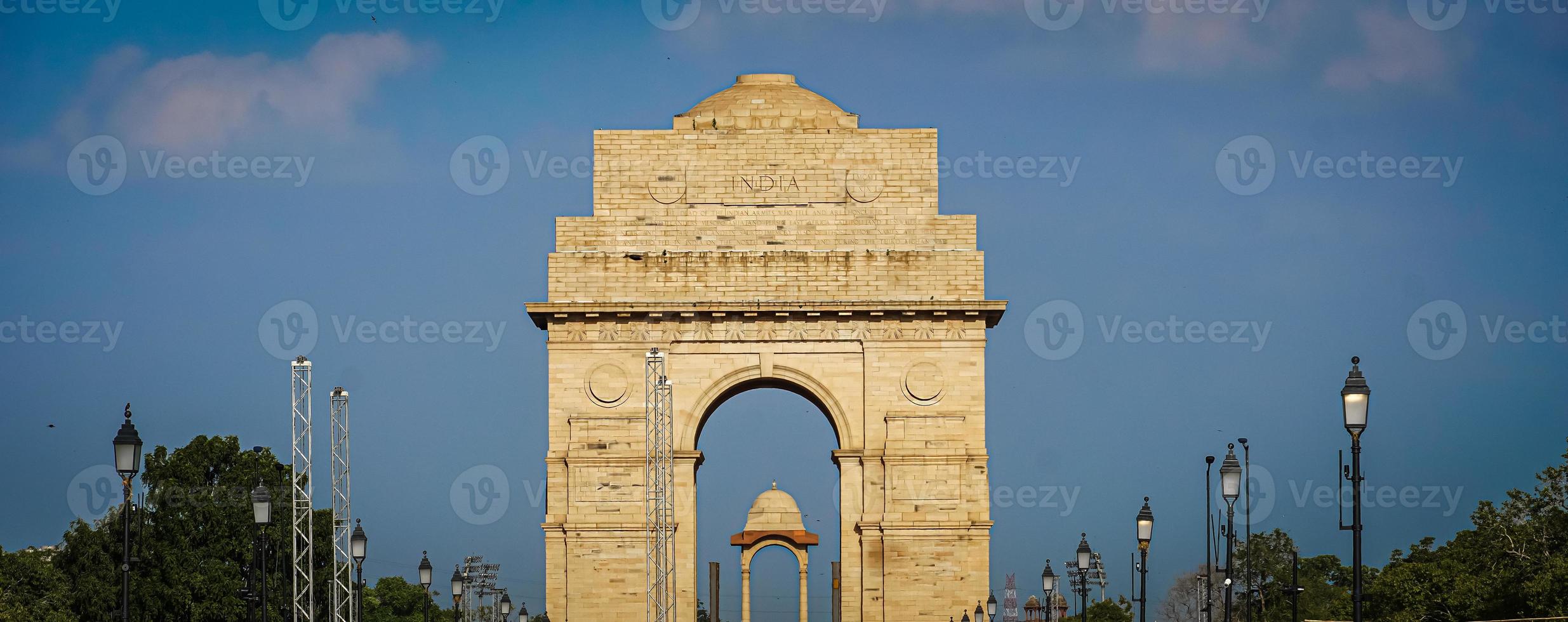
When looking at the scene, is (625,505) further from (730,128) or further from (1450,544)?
(1450,544)

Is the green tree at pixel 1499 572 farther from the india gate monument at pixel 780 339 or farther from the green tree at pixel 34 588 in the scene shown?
the green tree at pixel 34 588

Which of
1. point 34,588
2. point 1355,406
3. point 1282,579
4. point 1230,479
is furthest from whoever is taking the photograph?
point 1282,579

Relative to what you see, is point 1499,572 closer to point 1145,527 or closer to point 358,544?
point 1145,527

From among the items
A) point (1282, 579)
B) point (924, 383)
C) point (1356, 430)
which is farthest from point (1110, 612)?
point (1356, 430)

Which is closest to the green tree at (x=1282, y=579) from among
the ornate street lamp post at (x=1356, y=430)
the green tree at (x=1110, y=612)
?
the green tree at (x=1110, y=612)

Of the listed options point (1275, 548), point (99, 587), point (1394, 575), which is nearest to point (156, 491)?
point (99, 587)
